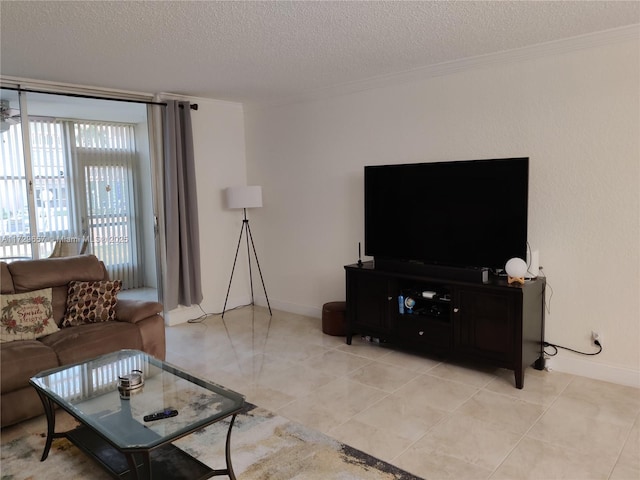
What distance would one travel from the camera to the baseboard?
334cm

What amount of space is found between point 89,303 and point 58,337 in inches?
15.4

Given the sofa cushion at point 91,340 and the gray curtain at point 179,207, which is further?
the gray curtain at point 179,207

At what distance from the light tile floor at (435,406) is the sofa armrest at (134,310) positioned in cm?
59

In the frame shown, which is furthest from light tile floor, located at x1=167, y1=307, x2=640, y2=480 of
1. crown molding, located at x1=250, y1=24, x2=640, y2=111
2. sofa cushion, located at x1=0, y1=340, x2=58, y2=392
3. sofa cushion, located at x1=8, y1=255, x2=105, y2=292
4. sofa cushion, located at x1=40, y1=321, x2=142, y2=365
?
crown molding, located at x1=250, y1=24, x2=640, y2=111

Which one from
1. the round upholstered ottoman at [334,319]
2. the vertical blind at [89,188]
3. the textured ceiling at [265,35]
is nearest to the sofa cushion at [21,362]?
the textured ceiling at [265,35]

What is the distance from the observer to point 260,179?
5742 millimetres

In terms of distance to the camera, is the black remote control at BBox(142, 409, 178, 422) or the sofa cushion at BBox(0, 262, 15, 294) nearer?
the black remote control at BBox(142, 409, 178, 422)

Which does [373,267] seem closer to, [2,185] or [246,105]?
[246,105]

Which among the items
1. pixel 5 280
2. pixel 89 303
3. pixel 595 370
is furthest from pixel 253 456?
pixel 595 370

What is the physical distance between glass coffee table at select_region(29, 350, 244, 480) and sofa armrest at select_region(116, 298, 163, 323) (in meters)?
0.81

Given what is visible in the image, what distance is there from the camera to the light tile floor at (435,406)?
8.18ft

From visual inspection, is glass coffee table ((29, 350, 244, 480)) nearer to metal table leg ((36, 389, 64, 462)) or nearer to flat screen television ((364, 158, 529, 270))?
metal table leg ((36, 389, 64, 462))

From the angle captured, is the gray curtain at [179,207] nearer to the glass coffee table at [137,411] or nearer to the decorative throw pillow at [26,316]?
the decorative throw pillow at [26,316]

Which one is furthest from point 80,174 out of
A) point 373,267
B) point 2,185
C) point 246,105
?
point 373,267
